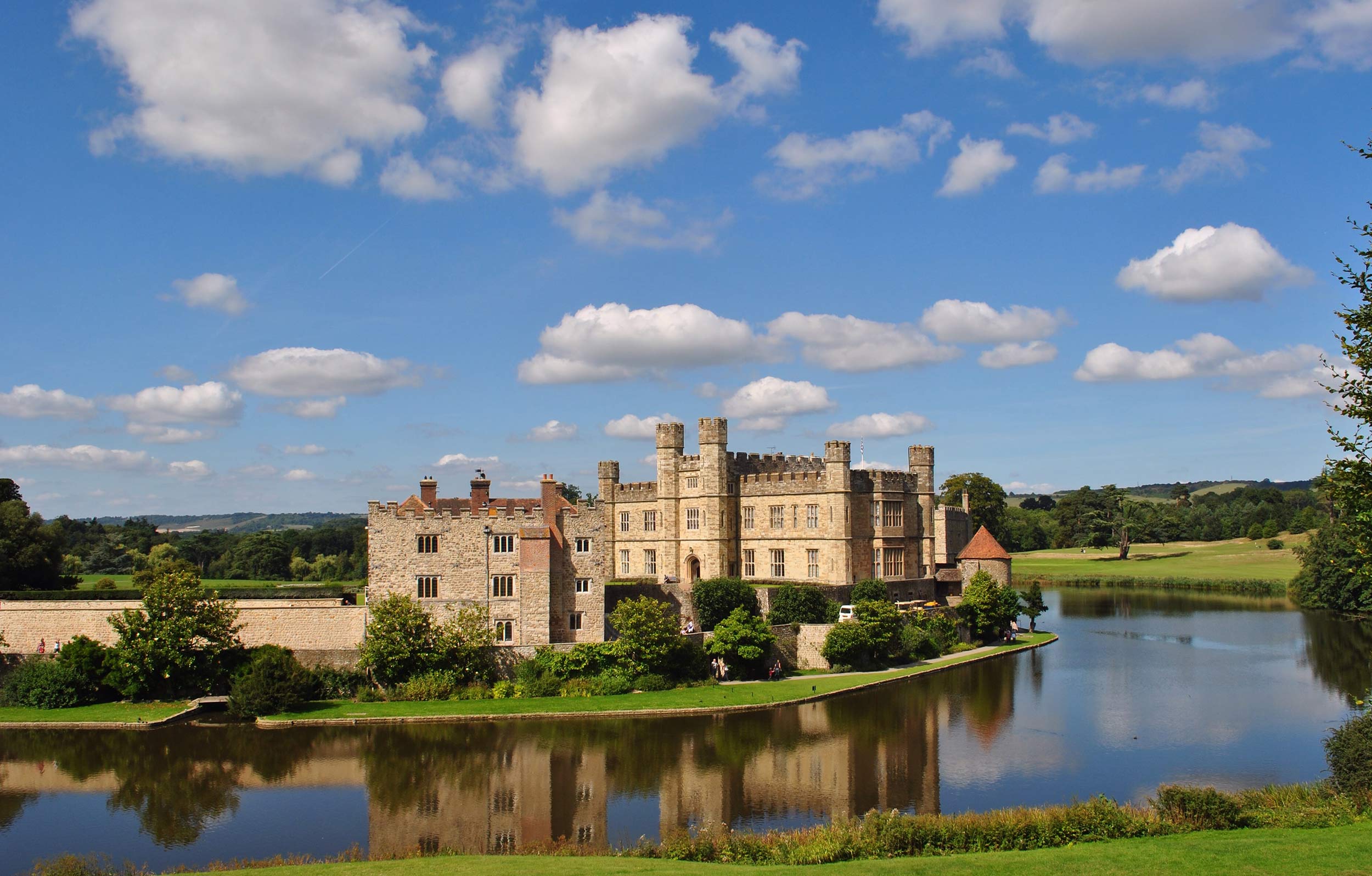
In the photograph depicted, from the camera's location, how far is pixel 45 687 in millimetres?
33625

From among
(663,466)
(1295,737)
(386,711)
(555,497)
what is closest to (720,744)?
(386,711)

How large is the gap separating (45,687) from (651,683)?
68.1 ft

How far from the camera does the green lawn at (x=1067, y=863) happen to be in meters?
15.1

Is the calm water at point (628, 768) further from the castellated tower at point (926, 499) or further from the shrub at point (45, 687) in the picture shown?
the castellated tower at point (926, 499)

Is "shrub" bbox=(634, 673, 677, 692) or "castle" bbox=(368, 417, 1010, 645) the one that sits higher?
"castle" bbox=(368, 417, 1010, 645)

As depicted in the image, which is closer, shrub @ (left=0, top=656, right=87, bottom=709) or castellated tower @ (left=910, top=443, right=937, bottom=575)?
shrub @ (left=0, top=656, right=87, bottom=709)

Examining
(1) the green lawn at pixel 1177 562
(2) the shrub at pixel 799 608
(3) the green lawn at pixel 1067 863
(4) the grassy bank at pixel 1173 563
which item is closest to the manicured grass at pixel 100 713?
(3) the green lawn at pixel 1067 863

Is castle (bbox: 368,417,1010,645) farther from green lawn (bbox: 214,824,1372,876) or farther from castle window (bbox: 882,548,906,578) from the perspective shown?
green lawn (bbox: 214,824,1372,876)

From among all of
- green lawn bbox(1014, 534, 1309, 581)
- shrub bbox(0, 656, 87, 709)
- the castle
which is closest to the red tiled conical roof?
the castle

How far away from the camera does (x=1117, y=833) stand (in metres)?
18.4

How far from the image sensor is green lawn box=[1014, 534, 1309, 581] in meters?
87.4

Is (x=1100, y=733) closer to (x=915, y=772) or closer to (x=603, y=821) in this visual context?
(x=915, y=772)

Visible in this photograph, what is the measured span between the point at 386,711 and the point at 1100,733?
22994 millimetres

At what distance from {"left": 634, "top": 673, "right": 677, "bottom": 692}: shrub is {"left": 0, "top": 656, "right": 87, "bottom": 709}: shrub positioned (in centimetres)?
1921
